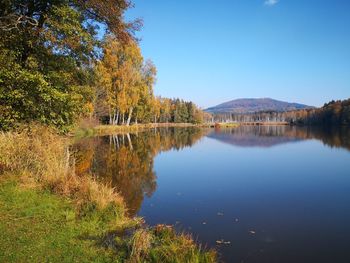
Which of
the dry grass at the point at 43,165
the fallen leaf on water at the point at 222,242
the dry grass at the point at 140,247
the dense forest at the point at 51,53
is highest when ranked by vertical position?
the dense forest at the point at 51,53

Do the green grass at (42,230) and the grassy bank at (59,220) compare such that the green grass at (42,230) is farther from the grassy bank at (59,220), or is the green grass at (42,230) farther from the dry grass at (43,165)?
the dry grass at (43,165)

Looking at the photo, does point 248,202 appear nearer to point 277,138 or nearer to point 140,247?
point 140,247

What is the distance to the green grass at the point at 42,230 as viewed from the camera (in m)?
6.23

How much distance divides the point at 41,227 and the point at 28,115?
23.0ft

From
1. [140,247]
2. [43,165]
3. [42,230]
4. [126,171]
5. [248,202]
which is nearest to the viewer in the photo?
[140,247]

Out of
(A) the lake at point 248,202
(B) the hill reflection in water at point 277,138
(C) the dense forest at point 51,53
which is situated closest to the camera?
(A) the lake at point 248,202

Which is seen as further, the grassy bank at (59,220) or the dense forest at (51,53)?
the dense forest at (51,53)

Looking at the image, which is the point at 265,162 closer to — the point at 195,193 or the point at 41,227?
the point at 195,193

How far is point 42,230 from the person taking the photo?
745 cm

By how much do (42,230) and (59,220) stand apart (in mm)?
811

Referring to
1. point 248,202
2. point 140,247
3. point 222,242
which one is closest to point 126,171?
point 248,202

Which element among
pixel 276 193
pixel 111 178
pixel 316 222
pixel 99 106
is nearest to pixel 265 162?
pixel 276 193

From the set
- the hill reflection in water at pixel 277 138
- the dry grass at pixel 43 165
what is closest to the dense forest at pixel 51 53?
the dry grass at pixel 43 165

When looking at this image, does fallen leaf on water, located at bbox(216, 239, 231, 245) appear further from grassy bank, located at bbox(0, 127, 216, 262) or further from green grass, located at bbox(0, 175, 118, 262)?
green grass, located at bbox(0, 175, 118, 262)
